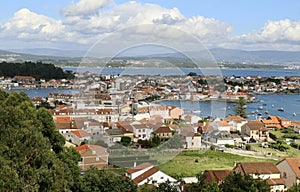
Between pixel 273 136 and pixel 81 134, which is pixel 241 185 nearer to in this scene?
pixel 81 134

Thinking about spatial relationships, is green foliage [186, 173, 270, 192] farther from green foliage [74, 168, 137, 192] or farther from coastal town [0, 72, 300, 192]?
coastal town [0, 72, 300, 192]

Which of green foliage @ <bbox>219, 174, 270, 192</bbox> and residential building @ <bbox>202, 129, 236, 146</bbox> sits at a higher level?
green foliage @ <bbox>219, 174, 270, 192</bbox>

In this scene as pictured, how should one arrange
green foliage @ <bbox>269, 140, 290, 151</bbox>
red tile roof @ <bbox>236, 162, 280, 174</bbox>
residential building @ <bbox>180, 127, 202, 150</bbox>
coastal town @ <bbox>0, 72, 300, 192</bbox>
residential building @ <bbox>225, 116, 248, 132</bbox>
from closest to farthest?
red tile roof @ <bbox>236, 162, 280, 174</bbox>
coastal town @ <bbox>0, 72, 300, 192</bbox>
residential building @ <bbox>180, 127, 202, 150</bbox>
green foliage @ <bbox>269, 140, 290, 151</bbox>
residential building @ <bbox>225, 116, 248, 132</bbox>

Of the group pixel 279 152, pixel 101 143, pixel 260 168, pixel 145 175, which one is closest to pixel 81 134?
pixel 101 143

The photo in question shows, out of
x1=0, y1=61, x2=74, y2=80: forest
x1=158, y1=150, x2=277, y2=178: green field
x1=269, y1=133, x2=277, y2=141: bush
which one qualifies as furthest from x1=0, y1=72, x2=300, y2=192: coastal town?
x1=0, y1=61, x2=74, y2=80: forest

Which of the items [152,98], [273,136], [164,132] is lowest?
[273,136]

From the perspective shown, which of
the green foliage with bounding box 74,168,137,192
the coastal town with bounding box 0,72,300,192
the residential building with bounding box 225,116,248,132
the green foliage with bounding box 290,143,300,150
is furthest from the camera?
the residential building with bounding box 225,116,248,132
